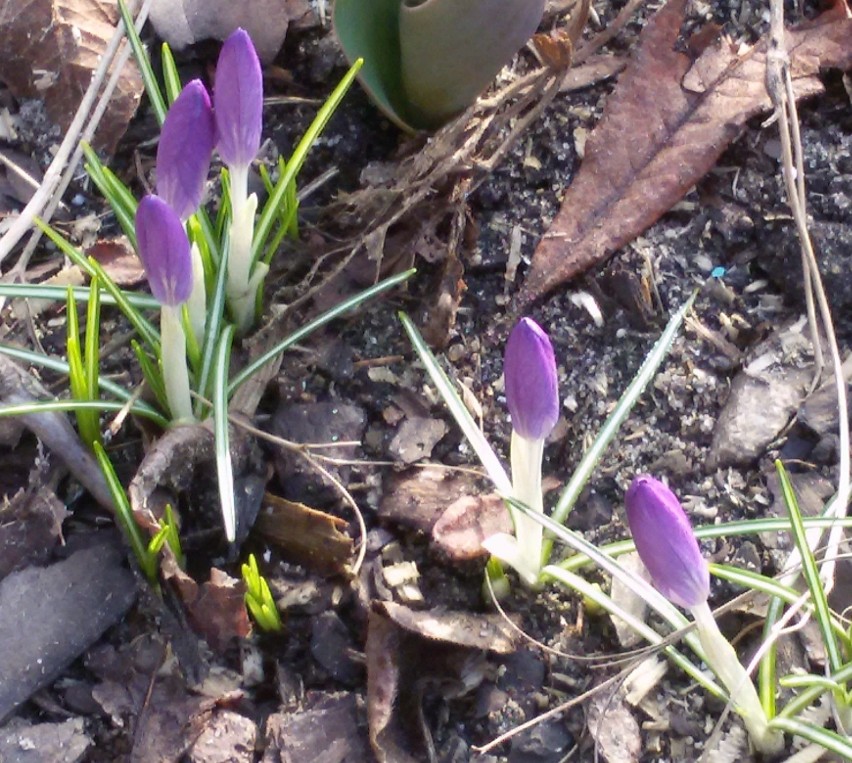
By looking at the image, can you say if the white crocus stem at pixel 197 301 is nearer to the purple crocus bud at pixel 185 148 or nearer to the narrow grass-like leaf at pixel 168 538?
the purple crocus bud at pixel 185 148

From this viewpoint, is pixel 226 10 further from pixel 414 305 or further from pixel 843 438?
pixel 843 438

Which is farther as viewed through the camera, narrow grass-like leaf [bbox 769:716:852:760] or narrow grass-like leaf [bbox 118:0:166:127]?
narrow grass-like leaf [bbox 118:0:166:127]

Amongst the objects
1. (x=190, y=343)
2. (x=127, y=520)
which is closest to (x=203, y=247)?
(x=190, y=343)

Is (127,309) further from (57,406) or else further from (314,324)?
(314,324)

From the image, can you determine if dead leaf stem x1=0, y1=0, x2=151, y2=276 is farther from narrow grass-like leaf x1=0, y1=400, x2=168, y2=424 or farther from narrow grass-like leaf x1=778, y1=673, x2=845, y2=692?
narrow grass-like leaf x1=778, y1=673, x2=845, y2=692

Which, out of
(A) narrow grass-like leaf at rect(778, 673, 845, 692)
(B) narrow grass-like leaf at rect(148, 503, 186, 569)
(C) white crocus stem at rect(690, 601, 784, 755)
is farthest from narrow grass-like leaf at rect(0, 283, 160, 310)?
(A) narrow grass-like leaf at rect(778, 673, 845, 692)

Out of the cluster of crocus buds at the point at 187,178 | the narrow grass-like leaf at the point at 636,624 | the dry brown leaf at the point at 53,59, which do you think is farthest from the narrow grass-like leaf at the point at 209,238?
the narrow grass-like leaf at the point at 636,624
